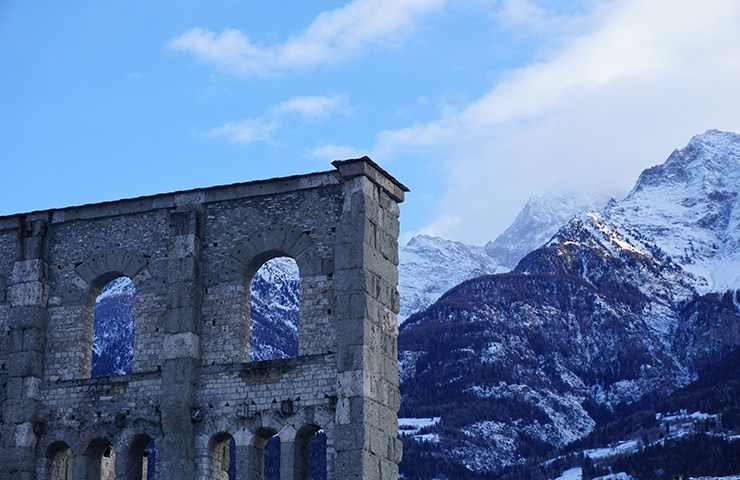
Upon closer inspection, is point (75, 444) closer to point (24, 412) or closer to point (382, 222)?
point (24, 412)

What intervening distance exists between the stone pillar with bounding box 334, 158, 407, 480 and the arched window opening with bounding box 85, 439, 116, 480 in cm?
672

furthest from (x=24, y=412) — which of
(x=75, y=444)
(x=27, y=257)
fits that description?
(x=27, y=257)

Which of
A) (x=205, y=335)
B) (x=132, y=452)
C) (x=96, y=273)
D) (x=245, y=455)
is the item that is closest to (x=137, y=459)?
(x=132, y=452)

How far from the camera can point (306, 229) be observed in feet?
120

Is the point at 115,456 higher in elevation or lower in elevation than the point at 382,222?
lower

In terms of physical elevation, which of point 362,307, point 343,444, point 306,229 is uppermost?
point 306,229

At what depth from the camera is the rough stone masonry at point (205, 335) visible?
115 ft

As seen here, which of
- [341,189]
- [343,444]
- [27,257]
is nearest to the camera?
[343,444]

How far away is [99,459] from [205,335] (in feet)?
14.1

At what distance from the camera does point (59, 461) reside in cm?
3812

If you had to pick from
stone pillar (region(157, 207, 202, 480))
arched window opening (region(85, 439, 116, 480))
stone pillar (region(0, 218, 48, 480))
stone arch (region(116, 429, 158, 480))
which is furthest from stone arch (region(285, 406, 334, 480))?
stone pillar (region(0, 218, 48, 480))

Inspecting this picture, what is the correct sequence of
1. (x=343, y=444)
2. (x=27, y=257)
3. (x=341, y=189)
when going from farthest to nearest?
(x=27, y=257) → (x=341, y=189) → (x=343, y=444)

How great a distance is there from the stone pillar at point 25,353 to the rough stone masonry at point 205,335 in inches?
1.8

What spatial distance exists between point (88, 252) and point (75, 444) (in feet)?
16.6
